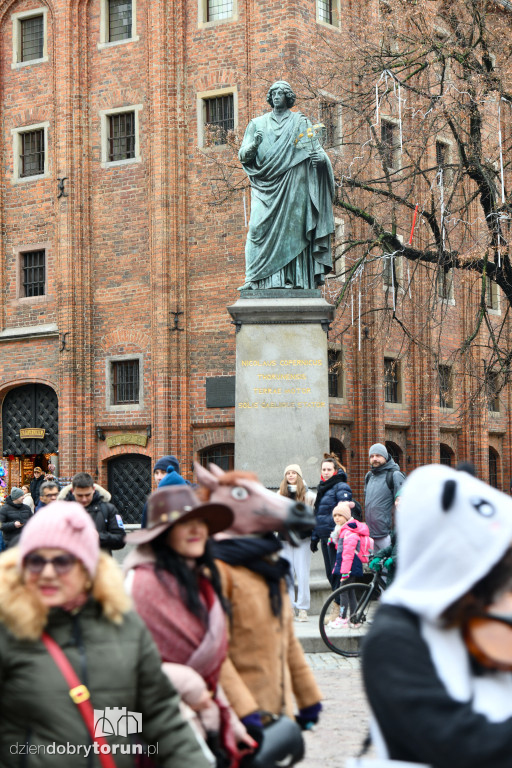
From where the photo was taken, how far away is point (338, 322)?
88.4ft

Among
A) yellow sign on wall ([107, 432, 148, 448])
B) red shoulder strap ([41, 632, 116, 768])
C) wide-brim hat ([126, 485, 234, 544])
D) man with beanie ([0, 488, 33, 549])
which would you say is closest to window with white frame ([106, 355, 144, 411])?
yellow sign on wall ([107, 432, 148, 448])

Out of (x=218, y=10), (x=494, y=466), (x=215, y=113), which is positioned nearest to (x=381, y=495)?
(x=215, y=113)

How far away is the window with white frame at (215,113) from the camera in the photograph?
2689cm

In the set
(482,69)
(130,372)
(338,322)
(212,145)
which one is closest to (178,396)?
(130,372)

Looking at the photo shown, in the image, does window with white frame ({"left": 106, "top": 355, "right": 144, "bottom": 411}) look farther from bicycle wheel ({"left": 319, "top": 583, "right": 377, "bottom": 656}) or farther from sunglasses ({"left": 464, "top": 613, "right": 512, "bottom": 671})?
sunglasses ({"left": 464, "top": 613, "right": 512, "bottom": 671})

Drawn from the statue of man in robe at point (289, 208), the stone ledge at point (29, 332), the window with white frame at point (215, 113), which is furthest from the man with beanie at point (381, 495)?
the stone ledge at point (29, 332)

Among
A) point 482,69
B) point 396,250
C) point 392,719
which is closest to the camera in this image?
point 392,719

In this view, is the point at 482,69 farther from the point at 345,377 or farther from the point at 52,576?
the point at 52,576

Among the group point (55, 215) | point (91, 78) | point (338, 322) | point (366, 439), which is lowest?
point (366, 439)

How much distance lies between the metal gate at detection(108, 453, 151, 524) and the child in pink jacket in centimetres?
1560

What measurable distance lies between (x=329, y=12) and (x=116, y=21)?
5.18m

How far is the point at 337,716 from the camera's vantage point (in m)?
8.16

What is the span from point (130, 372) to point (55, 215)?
4465mm

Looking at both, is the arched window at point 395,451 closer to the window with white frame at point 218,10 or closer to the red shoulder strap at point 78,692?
the window with white frame at point 218,10
